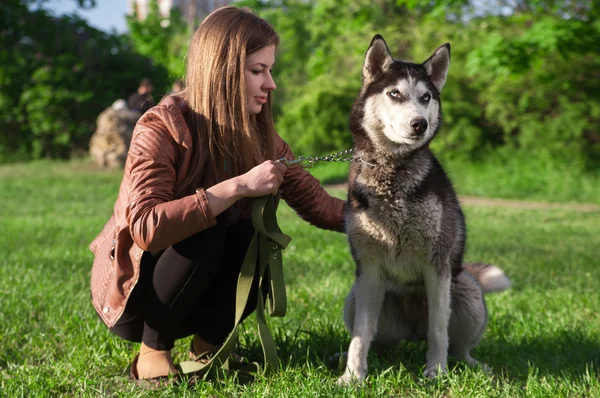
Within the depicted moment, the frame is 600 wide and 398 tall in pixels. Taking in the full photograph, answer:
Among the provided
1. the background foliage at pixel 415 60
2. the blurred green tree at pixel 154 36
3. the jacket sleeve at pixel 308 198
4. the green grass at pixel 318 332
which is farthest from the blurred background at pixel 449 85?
the blurred green tree at pixel 154 36

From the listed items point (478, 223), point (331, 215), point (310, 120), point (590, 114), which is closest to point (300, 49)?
point (310, 120)

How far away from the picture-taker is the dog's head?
261cm

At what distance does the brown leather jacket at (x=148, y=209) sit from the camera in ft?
7.77

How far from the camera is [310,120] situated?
52.3 feet

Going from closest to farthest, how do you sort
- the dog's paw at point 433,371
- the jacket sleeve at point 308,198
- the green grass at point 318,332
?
1. the green grass at point 318,332
2. the dog's paw at point 433,371
3. the jacket sleeve at point 308,198

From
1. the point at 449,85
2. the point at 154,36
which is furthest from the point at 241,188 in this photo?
the point at 154,36

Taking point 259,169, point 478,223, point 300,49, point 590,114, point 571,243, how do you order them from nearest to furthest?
1. point 259,169
2. point 571,243
3. point 478,223
4. point 590,114
5. point 300,49

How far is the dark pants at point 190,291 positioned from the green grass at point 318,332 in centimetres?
24

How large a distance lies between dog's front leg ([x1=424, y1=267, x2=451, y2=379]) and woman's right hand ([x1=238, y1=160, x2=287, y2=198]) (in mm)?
801

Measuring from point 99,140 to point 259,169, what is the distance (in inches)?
550

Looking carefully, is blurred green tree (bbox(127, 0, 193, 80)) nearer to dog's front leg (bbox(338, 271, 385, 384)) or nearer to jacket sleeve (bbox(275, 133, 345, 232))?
jacket sleeve (bbox(275, 133, 345, 232))

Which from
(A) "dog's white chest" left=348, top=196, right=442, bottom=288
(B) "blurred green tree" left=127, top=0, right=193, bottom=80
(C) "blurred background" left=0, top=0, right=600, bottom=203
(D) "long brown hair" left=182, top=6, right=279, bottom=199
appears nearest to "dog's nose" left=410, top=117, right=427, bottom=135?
(A) "dog's white chest" left=348, top=196, right=442, bottom=288

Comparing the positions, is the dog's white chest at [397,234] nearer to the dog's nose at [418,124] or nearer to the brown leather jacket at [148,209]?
the dog's nose at [418,124]

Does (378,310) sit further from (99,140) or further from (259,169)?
Answer: (99,140)
